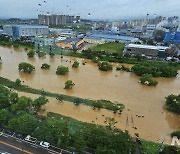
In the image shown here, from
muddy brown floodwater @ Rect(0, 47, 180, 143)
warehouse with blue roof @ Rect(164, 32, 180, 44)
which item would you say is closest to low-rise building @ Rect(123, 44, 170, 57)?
muddy brown floodwater @ Rect(0, 47, 180, 143)

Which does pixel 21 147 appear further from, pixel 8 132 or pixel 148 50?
pixel 148 50

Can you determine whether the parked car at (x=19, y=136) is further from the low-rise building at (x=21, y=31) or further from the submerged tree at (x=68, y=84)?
the low-rise building at (x=21, y=31)

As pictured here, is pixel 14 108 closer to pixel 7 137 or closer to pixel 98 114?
pixel 7 137

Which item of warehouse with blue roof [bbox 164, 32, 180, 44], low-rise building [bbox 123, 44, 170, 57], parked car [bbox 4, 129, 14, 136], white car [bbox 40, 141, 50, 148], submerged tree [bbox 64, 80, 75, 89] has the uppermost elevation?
warehouse with blue roof [bbox 164, 32, 180, 44]

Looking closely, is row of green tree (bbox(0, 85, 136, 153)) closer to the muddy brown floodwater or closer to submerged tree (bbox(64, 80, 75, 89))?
the muddy brown floodwater

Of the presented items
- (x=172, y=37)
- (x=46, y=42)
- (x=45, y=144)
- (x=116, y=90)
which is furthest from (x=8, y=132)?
(x=172, y=37)
